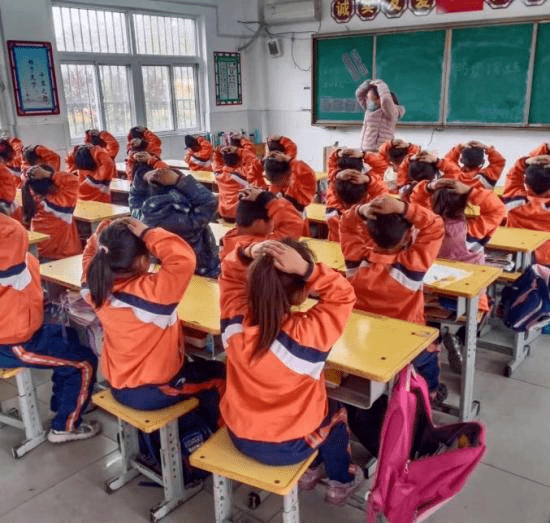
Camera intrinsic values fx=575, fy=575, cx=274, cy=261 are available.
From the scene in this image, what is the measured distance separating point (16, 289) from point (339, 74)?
676 cm

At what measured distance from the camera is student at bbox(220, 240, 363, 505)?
1557mm

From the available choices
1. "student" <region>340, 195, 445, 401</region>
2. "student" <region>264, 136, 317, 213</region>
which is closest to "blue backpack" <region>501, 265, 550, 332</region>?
"student" <region>340, 195, 445, 401</region>

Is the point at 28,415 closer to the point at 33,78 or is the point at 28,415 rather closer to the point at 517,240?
the point at 517,240

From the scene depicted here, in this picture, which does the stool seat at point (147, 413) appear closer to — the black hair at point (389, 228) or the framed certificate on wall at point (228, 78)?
the black hair at point (389, 228)

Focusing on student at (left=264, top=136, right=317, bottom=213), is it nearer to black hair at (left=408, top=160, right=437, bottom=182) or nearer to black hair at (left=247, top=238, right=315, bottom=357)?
black hair at (left=408, top=160, right=437, bottom=182)

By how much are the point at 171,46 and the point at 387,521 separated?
313 inches

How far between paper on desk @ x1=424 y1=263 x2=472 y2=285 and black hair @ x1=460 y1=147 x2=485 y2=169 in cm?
211

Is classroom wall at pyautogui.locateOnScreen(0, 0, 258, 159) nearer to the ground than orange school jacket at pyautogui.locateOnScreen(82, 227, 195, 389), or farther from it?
farther from it

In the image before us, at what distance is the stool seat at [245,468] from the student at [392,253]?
828 mm

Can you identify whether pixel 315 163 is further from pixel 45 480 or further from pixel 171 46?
pixel 45 480

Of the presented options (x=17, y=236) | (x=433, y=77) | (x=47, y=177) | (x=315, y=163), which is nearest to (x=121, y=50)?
(x=315, y=163)

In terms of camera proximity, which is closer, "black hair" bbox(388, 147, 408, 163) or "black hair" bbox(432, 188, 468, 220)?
"black hair" bbox(432, 188, 468, 220)

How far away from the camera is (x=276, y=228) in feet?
9.05

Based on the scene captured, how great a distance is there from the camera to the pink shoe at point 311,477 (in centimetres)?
225
